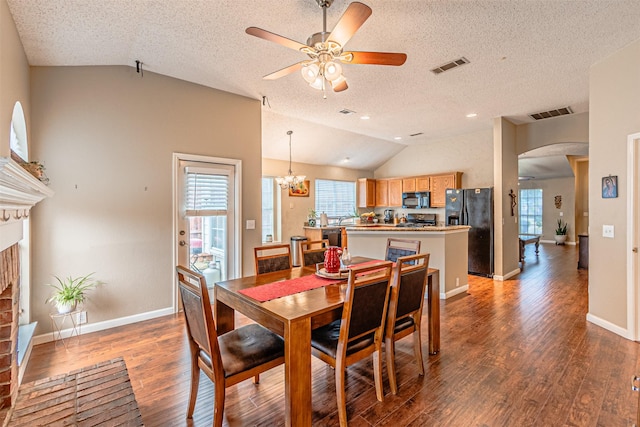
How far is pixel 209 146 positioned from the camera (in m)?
3.97

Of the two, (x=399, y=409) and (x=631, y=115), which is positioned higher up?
(x=631, y=115)

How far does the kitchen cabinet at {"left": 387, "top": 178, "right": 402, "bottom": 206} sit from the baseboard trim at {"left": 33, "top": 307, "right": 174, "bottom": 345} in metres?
5.97

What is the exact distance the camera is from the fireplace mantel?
1.45 meters

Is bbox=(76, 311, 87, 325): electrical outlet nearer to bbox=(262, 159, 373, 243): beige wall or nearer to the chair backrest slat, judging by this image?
the chair backrest slat

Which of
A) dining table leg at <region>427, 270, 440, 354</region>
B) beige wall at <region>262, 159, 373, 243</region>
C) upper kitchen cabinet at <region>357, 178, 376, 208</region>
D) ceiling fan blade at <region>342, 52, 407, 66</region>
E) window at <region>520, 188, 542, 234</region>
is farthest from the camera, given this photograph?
window at <region>520, 188, 542, 234</region>

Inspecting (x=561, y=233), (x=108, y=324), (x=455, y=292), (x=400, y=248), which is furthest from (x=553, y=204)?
(x=108, y=324)

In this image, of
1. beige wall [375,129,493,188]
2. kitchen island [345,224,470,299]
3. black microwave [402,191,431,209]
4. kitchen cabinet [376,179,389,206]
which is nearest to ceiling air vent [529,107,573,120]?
beige wall [375,129,493,188]

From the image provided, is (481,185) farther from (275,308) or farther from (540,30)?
(275,308)

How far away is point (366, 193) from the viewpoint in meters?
8.41

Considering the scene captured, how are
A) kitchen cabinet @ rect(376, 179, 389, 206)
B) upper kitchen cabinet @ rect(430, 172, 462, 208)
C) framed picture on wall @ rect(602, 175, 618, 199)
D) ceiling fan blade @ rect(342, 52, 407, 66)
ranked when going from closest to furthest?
1. ceiling fan blade @ rect(342, 52, 407, 66)
2. framed picture on wall @ rect(602, 175, 618, 199)
3. upper kitchen cabinet @ rect(430, 172, 462, 208)
4. kitchen cabinet @ rect(376, 179, 389, 206)

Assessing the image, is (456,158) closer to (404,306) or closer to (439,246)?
(439,246)

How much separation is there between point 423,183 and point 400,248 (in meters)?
4.64

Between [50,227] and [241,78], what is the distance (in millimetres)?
2580

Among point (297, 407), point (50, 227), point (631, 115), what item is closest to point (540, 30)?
point (631, 115)
